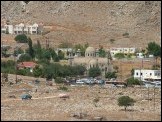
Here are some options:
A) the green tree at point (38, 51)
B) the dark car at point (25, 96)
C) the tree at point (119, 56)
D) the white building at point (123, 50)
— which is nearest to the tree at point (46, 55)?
the green tree at point (38, 51)

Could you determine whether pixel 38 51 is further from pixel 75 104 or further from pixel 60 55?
pixel 75 104

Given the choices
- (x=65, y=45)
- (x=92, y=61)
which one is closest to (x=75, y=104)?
(x=92, y=61)

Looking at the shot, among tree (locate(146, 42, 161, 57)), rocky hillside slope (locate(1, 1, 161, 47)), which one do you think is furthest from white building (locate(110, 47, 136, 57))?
rocky hillside slope (locate(1, 1, 161, 47))

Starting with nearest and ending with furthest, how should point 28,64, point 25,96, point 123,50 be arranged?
point 25,96 → point 28,64 → point 123,50

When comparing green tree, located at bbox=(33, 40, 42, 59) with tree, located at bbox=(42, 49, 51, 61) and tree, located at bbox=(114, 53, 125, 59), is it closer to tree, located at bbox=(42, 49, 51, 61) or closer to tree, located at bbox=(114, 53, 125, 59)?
Result: tree, located at bbox=(42, 49, 51, 61)

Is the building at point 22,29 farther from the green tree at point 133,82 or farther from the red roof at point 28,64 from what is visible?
the green tree at point 133,82
